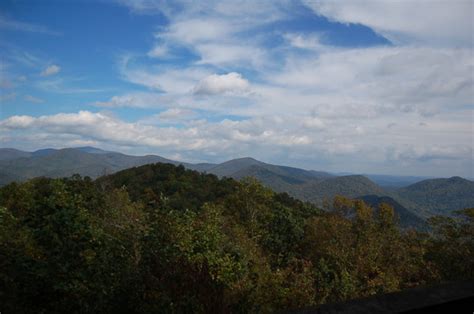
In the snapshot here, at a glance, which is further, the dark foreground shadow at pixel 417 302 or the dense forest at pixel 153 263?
the dense forest at pixel 153 263

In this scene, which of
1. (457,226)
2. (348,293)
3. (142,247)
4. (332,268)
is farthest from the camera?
(332,268)

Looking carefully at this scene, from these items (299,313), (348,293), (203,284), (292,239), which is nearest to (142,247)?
(203,284)

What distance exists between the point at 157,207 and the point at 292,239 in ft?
107

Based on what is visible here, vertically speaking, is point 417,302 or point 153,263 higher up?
point 417,302

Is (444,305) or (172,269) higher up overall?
(444,305)

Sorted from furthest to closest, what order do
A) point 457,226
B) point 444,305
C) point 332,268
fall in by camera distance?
point 332,268
point 457,226
point 444,305

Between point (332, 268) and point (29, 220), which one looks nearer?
point (29, 220)

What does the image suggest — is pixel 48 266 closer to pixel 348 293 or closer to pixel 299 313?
pixel 299 313

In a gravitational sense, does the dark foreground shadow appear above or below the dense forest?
above

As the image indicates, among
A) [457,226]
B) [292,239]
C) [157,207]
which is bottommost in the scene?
[292,239]

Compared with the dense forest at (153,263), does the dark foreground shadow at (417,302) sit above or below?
above

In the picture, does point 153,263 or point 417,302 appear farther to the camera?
point 153,263

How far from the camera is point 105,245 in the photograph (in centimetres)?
794

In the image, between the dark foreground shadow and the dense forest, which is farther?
the dense forest
